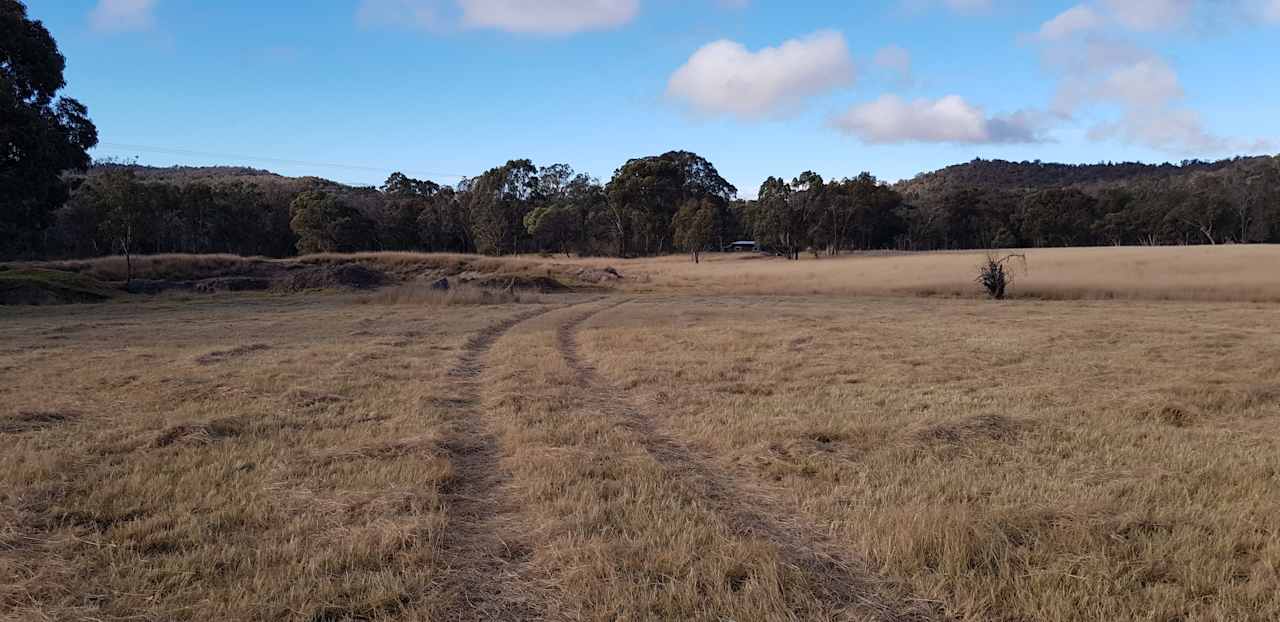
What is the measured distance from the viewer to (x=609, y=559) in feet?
16.0

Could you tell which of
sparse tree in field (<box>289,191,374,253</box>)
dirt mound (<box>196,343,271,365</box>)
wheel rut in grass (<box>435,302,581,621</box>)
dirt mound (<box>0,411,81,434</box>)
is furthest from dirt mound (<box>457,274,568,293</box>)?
sparse tree in field (<box>289,191,374,253</box>)

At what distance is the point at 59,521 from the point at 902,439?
7.92m

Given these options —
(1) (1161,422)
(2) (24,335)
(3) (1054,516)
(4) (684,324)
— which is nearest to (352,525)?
(3) (1054,516)

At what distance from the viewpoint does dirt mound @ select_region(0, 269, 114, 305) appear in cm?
3172

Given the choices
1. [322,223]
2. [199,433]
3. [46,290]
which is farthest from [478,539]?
[322,223]

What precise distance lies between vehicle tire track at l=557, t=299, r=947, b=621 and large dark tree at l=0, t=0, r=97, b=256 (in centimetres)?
3373

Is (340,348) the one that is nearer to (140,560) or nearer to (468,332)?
(468,332)

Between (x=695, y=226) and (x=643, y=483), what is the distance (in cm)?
7372

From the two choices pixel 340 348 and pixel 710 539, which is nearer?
pixel 710 539

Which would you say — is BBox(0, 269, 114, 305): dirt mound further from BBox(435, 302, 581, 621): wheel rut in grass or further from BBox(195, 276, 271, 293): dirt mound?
BBox(435, 302, 581, 621): wheel rut in grass

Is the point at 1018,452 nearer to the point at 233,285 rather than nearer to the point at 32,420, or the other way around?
the point at 32,420

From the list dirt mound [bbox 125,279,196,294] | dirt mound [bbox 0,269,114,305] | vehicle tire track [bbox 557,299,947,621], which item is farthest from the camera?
dirt mound [bbox 125,279,196,294]

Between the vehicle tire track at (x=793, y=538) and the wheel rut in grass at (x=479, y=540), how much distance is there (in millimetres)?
1695

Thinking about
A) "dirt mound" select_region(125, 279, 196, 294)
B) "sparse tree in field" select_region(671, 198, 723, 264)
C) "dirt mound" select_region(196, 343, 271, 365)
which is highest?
"sparse tree in field" select_region(671, 198, 723, 264)
